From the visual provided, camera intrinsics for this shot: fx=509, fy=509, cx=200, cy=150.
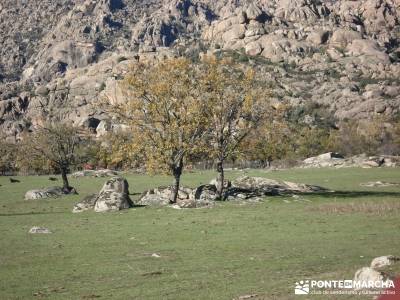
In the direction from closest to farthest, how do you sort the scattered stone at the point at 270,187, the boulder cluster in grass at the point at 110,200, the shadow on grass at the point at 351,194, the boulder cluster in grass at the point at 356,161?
the boulder cluster in grass at the point at 110,200
the shadow on grass at the point at 351,194
the scattered stone at the point at 270,187
the boulder cluster in grass at the point at 356,161

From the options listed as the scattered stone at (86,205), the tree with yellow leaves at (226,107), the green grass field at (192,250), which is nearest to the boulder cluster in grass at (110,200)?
the scattered stone at (86,205)

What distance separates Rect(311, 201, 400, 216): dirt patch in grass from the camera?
116 ft

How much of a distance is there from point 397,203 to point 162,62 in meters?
23.7

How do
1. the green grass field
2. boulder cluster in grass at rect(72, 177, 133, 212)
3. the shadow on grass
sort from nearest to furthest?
the green grass field < boulder cluster in grass at rect(72, 177, 133, 212) < the shadow on grass

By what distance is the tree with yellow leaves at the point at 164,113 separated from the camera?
45.1m

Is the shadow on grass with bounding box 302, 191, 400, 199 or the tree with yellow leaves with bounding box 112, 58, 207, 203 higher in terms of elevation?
the tree with yellow leaves with bounding box 112, 58, 207, 203

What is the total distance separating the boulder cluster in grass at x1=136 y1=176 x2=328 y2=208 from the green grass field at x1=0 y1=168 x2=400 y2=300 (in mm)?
5176

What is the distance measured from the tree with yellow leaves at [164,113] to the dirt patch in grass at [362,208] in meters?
12.9

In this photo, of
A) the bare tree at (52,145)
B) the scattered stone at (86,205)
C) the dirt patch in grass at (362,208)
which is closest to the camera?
the dirt patch in grass at (362,208)

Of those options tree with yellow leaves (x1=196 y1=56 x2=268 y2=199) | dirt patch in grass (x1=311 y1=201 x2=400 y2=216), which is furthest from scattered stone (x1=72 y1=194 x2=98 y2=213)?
dirt patch in grass (x1=311 y1=201 x2=400 y2=216)

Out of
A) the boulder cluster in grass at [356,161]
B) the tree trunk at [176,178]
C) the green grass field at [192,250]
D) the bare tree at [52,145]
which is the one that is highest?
the bare tree at [52,145]

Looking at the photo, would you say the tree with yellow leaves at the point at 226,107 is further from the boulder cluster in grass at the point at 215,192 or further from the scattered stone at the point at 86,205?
the scattered stone at the point at 86,205

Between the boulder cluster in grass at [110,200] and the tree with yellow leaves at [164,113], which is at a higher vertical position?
the tree with yellow leaves at [164,113]

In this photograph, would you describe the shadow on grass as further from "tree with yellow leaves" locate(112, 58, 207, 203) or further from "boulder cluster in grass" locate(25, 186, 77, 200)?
"boulder cluster in grass" locate(25, 186, 77, 200)
